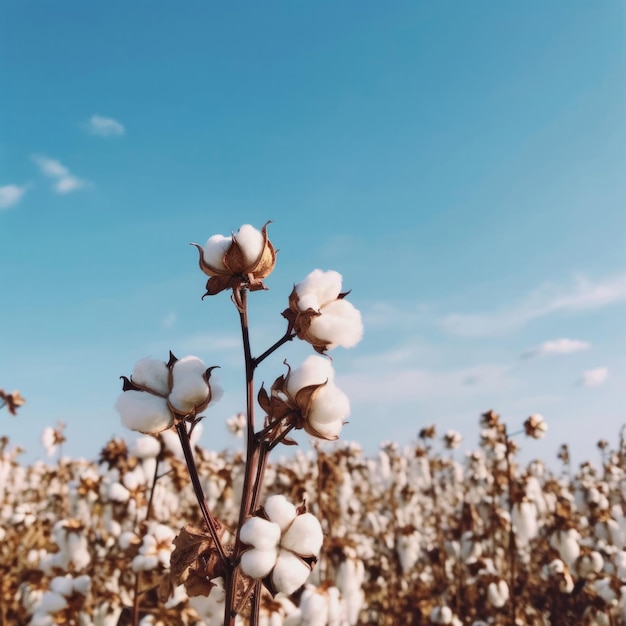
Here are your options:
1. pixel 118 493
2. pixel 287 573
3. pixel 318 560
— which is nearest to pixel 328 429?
pixel 287 573

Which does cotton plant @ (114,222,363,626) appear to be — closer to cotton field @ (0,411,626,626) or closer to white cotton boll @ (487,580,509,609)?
cotton field @ (0,411,626,626)

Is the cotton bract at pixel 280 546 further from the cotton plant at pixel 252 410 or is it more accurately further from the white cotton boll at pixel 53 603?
the white cotton boll at pixel 53 603

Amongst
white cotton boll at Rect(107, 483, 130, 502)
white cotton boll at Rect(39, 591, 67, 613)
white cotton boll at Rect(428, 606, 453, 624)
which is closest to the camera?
white cotton boll at Rect(39, 591, 67, 613)

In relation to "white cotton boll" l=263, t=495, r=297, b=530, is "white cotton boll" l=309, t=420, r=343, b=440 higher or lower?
higher

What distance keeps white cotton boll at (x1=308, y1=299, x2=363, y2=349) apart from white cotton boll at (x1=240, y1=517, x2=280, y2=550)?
15.7 inches

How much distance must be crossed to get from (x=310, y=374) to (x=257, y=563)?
1.27ft

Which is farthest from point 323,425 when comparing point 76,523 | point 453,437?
point 453,437

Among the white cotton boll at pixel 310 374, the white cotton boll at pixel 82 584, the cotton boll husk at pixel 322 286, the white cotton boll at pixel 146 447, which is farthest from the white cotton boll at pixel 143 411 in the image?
the white cotton boll at pixel 82 584

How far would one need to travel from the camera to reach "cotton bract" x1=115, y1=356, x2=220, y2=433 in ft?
4.31

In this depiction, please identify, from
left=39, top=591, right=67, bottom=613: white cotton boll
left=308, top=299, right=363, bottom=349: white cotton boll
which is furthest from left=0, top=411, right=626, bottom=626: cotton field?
left=308, top=299, right=363, bottom=349: white cotton boll

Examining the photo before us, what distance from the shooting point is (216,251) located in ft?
4.57

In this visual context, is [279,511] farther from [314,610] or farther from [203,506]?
[314,610]

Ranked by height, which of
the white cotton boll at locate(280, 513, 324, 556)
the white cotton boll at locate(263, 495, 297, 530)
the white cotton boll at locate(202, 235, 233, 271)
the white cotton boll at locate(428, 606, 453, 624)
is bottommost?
the white cotton boll at locate(428, 606, 453, 624)

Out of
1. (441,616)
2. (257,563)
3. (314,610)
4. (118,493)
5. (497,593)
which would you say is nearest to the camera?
(257,563)
